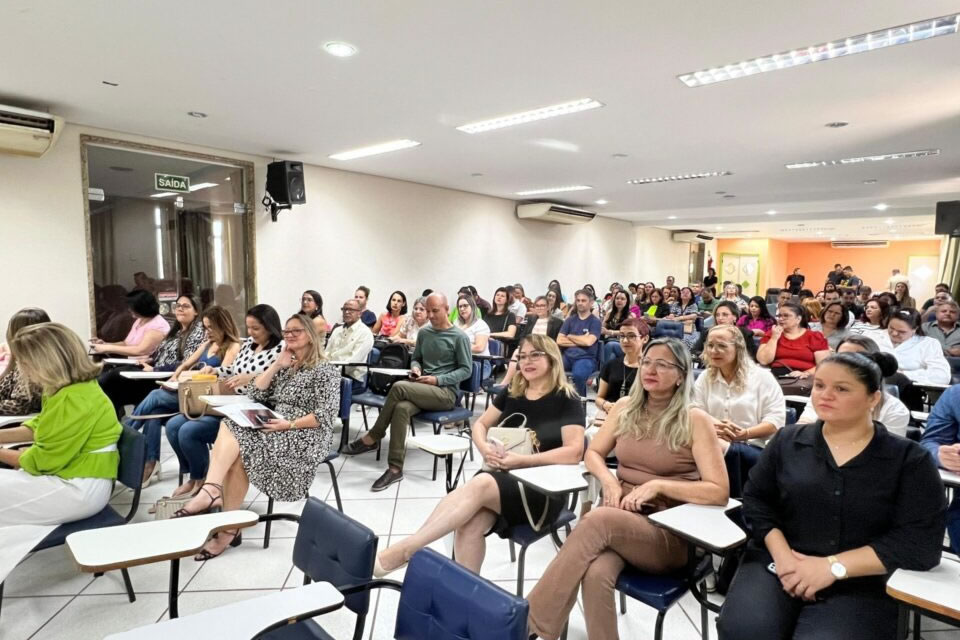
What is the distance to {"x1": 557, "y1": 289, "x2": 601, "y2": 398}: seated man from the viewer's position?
217 inches

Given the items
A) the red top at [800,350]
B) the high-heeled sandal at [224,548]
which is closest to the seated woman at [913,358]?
the red top at [800,350]

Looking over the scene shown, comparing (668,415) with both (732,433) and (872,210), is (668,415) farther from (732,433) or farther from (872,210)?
(872,210)

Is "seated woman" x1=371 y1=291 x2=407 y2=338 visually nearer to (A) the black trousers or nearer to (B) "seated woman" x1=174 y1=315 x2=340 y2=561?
(B) "seated woman" x1=174 y1=315 x2=340 y2=561

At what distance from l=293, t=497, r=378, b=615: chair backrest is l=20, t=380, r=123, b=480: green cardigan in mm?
1301

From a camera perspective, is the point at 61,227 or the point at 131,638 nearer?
the point at 131,638

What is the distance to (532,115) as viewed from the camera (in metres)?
4.70

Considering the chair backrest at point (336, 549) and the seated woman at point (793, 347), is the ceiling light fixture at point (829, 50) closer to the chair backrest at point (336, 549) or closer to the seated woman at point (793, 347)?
the seated woman at point (793, 347)

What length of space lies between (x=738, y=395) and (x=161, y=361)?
4379 millimetres

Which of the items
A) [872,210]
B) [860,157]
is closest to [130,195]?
[860,157]

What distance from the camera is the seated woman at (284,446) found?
9.53ft

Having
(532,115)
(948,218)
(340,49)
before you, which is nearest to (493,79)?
(532,115)

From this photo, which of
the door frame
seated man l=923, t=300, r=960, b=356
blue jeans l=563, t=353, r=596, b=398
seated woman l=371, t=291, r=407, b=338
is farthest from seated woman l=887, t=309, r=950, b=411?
the door frame

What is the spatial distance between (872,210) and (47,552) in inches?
536

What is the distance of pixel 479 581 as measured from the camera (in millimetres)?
1324
